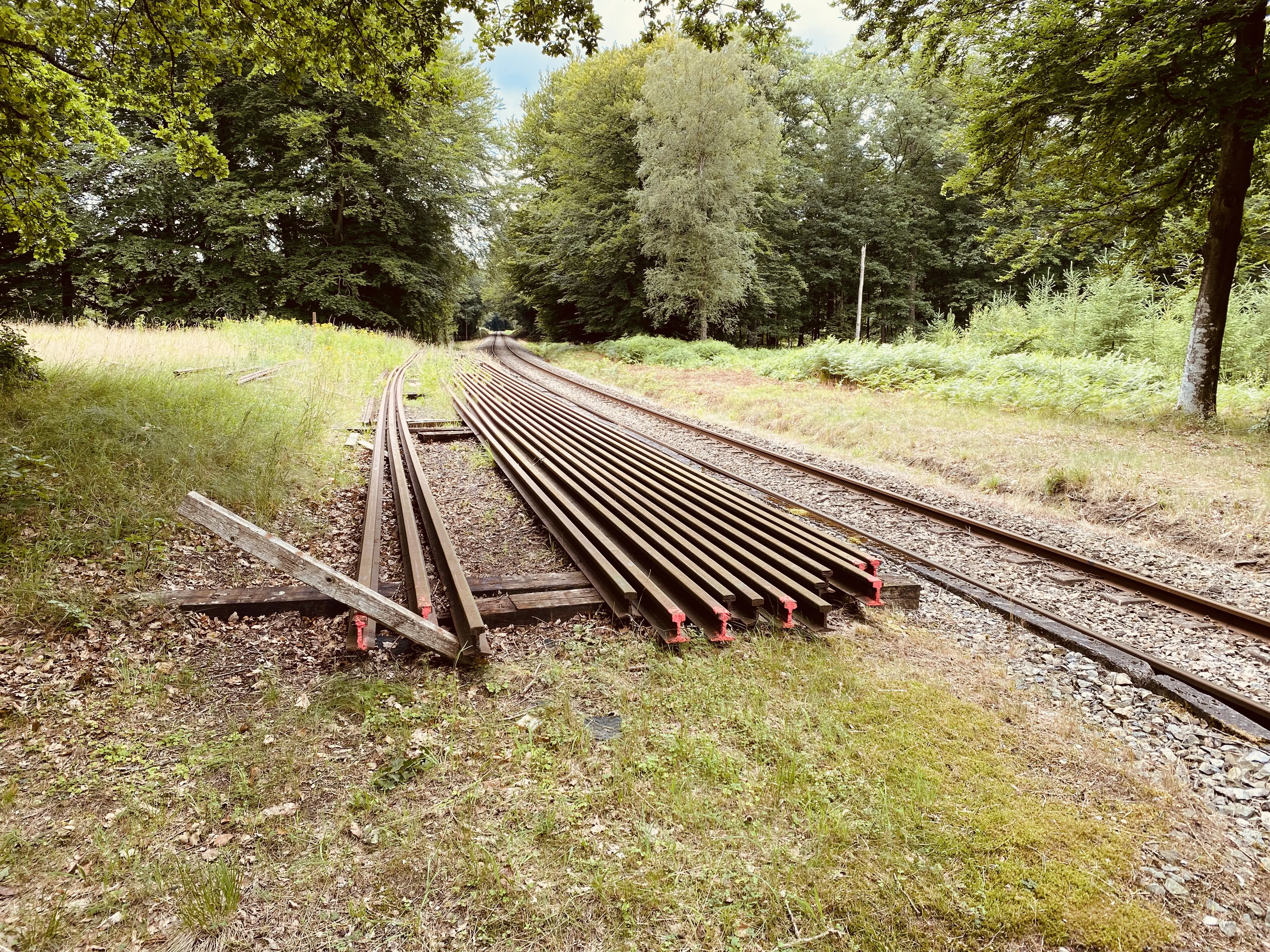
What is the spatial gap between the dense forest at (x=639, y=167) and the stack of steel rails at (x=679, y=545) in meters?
4.30

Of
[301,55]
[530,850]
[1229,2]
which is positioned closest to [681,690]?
[530,850]

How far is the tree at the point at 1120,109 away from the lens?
330 inches

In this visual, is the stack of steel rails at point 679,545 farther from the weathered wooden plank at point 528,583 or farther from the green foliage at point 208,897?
the green foliage at point 208,897

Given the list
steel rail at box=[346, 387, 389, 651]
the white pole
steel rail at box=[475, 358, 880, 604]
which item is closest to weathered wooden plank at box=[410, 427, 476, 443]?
steel rail at box=[346, 387, 389, 651]

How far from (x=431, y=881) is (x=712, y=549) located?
2.98 m

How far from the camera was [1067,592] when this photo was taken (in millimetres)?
4766

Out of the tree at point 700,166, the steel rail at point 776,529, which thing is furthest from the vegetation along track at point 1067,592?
the tree at point 700,166

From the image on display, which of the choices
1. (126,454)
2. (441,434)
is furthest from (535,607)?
(441,434)

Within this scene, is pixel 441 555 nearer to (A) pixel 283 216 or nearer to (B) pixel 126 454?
(B) pixel 126 454

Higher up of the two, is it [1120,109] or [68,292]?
[1120,109]

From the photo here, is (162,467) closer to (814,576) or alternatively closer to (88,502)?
(88,502)

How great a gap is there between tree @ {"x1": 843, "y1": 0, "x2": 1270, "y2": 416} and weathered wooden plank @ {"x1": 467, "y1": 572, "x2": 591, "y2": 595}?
9756 millimetres

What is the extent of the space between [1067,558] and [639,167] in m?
27.9

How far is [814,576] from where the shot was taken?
4.23m
